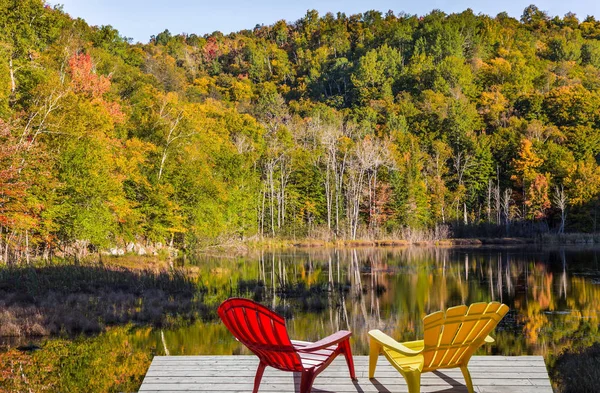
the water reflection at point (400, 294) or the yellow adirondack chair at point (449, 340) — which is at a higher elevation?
the yellow adirondack chair at point (449, 340)


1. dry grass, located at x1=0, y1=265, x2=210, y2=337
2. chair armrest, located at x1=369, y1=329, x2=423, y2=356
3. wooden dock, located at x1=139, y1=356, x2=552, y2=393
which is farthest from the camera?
dry grass, located at x1=0, y1=265, x2=210, y2=337

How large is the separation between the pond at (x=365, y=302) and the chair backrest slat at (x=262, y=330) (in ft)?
10.0

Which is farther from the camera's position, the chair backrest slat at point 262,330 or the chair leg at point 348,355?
the chair leg at point 348,355

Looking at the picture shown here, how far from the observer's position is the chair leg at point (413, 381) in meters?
4.44

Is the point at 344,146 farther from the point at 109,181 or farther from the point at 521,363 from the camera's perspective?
the point at 521,363

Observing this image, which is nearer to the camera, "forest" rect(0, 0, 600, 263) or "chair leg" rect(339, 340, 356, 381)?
"chair leg" rect(339, 340, 356, 381)

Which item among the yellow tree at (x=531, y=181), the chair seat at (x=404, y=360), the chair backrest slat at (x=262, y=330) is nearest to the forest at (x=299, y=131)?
the yellow tree at (x=531, y=181)

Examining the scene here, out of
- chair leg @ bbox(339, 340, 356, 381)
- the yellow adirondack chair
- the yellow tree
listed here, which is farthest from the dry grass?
the yellow tree

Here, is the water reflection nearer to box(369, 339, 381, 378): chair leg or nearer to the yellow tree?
box(369, 339, 381, 378): chair leg

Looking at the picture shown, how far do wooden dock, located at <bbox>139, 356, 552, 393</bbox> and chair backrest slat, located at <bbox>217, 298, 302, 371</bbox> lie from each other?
312 millimetres

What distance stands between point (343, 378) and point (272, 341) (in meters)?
0.81

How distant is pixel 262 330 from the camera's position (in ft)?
15.4

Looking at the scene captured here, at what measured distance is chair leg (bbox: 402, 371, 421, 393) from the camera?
14.6 feet

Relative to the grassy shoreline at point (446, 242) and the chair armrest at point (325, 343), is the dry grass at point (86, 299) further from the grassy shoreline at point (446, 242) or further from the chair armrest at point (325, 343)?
the grassy shoreline at point (446, 242)
